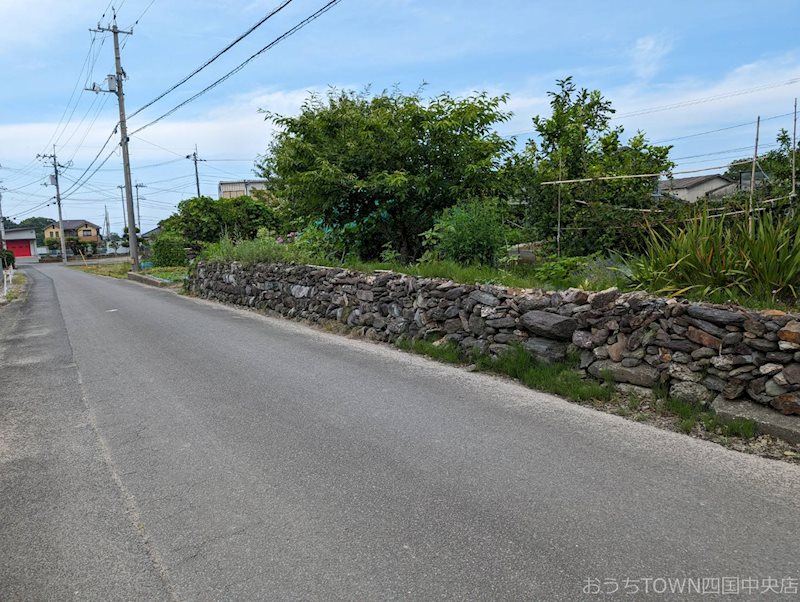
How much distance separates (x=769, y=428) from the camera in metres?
4.63

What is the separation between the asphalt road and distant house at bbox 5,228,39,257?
97651 millimetres

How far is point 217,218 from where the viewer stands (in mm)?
32562

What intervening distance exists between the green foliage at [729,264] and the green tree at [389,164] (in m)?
4.94

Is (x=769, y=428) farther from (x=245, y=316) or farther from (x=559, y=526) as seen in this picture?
(x=245, y=316)

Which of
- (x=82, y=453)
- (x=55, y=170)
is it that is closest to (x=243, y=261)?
(x=82, y=453)

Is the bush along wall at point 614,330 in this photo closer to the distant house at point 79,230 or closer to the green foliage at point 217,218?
the green foliage at point 217,218

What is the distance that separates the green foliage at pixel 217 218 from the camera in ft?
104

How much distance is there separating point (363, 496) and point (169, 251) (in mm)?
33491

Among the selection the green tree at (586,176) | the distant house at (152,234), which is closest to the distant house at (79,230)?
the distant house at (152,234)

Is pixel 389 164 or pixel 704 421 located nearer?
pixel 704 421

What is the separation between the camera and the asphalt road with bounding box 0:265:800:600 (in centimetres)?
303

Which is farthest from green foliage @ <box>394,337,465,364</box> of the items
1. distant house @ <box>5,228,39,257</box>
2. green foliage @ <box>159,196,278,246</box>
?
distant house @ <box>5,228,39,257</box>

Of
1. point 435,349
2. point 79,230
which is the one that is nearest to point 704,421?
point 435,349

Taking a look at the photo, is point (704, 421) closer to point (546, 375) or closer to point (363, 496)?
point (546, 375)
